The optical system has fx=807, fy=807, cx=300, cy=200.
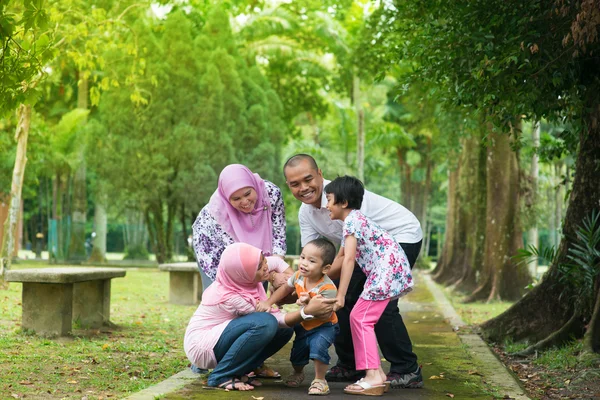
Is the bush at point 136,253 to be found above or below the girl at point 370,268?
above

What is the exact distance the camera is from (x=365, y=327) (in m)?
6.05

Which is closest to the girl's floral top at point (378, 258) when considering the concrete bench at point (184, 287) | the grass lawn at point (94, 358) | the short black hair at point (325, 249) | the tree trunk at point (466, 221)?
the short black hair at point (325, 249)

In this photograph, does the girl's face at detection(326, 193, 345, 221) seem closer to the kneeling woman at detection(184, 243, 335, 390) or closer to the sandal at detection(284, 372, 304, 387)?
the kneeling woman at detection(184, 243, 335, 390)

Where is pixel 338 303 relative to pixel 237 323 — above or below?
above

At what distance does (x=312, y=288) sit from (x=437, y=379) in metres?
1.64

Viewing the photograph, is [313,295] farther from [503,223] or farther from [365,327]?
[503,223]

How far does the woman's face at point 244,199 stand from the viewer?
20.7 feet

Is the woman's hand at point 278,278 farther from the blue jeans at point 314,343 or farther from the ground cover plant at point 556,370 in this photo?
the ground cover plant at point 556,370

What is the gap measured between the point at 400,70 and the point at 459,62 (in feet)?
52.0

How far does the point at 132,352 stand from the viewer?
827 centimetres

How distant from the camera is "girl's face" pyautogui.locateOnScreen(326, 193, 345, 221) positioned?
6016 mm

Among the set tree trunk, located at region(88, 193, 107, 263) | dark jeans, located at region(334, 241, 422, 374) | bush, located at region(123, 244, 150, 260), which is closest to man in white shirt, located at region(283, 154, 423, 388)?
dark jeans, located at region(334, 241, 422, 374)

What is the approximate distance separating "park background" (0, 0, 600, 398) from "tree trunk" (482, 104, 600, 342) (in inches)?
0.8

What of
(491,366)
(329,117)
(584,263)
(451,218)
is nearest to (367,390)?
(491,366)
